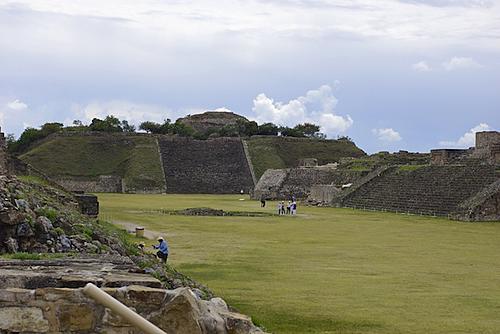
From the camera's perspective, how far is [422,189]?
49.2 metres

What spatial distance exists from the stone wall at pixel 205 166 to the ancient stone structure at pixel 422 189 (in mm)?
28985

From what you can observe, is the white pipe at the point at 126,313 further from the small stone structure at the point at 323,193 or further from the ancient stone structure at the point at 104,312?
the small stone structure at the point at 323,193

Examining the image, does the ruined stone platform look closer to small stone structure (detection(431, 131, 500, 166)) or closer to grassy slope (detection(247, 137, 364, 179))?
small stone structure (detection(431, 131, 500, 166))

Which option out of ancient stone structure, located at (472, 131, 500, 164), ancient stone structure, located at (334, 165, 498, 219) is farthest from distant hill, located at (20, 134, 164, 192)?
ancient stone structure, located at (472, 131, 500, 164)

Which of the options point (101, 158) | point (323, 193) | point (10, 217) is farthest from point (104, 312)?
point (101, 158)

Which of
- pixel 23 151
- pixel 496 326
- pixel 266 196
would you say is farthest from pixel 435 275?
pixel 23 151

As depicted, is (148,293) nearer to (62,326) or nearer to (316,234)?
(62,326)

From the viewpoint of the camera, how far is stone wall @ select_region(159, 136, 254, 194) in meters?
83.6

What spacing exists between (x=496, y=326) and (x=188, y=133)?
320 ft

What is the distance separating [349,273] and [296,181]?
51613mm

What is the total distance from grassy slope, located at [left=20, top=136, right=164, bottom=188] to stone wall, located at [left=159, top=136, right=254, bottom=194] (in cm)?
171

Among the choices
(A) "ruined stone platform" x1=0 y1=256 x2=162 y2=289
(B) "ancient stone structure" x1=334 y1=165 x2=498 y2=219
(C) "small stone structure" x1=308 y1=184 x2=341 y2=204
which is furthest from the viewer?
(C) "small stone structure" x1=308 y1=184 x2=341 y2=204

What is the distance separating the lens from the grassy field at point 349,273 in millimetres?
12492

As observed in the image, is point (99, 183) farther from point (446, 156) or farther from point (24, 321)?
point (24, 321)
